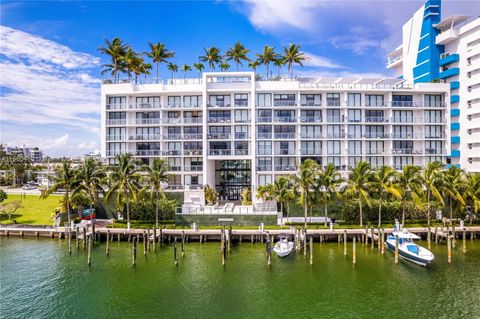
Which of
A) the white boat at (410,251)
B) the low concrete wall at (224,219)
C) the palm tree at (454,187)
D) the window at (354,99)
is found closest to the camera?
the white boat at (410,251)

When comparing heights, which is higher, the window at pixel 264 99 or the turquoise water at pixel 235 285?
the window at pixel 264 99

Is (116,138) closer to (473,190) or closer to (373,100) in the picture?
(373,100)

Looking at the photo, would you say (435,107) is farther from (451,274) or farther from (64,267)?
(64,267)

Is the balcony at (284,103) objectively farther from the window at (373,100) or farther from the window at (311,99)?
the window at (373,100)

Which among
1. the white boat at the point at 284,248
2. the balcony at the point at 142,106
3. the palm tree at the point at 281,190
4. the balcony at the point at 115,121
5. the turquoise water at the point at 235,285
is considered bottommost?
the turquoise water at the point at 235,285

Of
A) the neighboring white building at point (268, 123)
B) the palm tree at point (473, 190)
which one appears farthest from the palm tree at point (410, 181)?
the neighboring white building at point (268, 123)

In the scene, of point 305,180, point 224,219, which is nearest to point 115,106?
point 224,219
